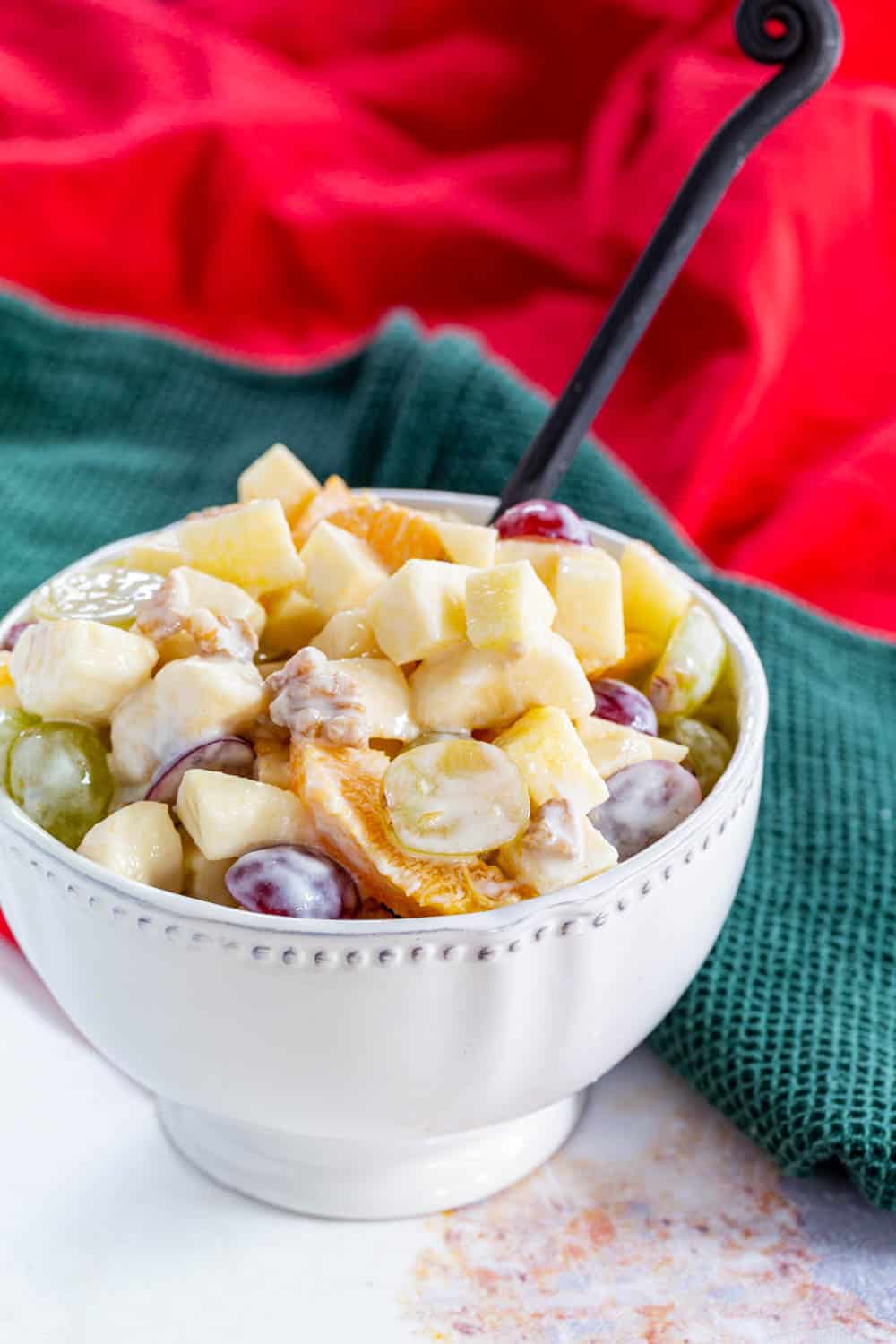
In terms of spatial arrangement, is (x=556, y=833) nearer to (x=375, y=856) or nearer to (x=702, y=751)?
(x=375, y=856)

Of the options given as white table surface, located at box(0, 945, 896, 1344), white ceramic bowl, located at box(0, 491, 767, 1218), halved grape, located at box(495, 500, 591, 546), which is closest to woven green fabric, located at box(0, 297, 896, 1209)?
white table surface, located at box(0, 945, 896, 1344)

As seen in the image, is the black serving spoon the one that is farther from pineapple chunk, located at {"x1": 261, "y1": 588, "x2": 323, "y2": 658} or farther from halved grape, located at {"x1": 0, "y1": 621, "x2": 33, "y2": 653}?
halved grape, located at {"x1": 0, "y1": 621, "x2": 33, "y2": 653}

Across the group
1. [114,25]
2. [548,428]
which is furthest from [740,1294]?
[114,25]

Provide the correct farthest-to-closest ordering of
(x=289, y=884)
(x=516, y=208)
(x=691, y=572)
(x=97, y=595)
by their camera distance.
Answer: (x=516, y=208) < (x=691, y=572) < (x=97, y=595) < (x=289, y=884)

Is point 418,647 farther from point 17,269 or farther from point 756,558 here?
point 17,269

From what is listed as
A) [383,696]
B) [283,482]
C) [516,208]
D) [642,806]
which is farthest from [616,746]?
[516,208]

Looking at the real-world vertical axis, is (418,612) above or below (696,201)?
below
